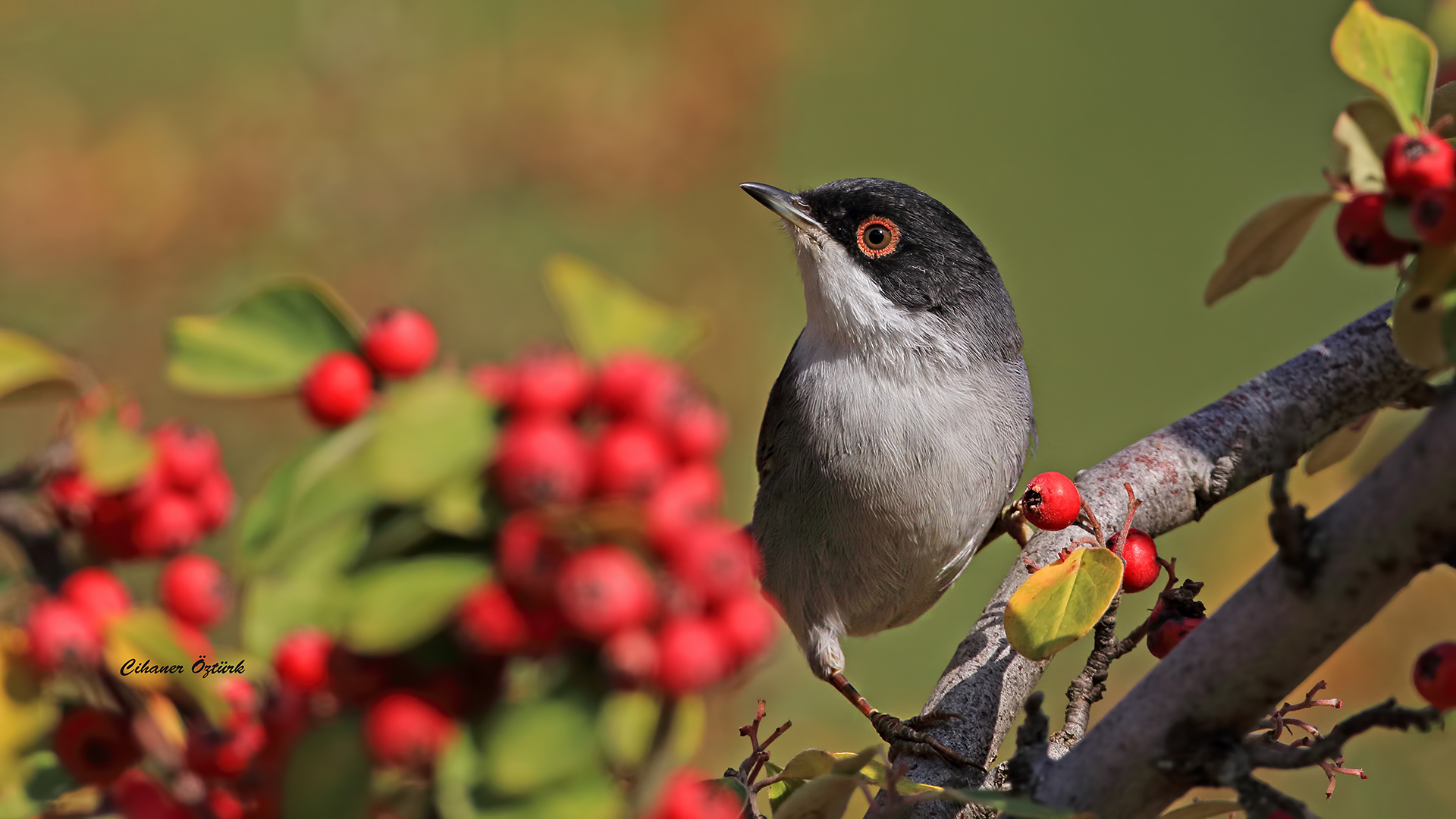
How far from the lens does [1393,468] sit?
1152 millimetres

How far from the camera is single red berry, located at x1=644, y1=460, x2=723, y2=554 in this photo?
885 mm

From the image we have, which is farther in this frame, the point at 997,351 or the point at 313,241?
the point at 313,241

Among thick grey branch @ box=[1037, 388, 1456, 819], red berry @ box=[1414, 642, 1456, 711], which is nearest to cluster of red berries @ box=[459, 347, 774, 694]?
thick grey branch @ box=[1037, 388, 1456, 819]

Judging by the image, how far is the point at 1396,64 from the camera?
1.28 metres

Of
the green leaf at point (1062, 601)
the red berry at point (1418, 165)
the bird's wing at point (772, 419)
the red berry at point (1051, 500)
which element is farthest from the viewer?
the bird's wing at point (772, 419)

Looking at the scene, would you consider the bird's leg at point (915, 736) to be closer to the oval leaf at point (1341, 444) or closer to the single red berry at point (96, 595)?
the oval leaf at point (1341, 444)

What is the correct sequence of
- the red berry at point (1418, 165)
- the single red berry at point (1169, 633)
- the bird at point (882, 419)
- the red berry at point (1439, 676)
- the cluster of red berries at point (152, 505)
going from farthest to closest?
the bird at point (882, 419) < the single red berry at point (1169, 633) < the red berry at point (1439, 676) < the red berry at point (1418, 165) < the cluster of red berries at point (152, 505)

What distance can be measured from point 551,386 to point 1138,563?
1788 millimetres

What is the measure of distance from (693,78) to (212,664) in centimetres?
777

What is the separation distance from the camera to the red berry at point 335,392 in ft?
3.24

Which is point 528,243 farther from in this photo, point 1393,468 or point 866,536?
point 1393,468

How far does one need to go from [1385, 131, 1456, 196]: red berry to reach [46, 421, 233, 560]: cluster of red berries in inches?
53.2

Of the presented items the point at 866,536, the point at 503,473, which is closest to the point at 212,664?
the point at 503,473

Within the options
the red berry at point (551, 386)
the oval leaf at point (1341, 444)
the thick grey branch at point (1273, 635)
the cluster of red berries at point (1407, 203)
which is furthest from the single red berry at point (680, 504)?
the oval leaf at point (1341, 444)
